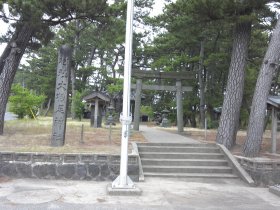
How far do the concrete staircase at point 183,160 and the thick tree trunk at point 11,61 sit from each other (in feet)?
18.9

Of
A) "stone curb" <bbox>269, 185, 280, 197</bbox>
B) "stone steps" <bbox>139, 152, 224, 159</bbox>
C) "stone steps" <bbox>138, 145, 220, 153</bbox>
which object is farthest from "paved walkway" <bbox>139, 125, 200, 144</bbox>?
"stone curb" <bbox>269, 185, 280, 197</bbox>

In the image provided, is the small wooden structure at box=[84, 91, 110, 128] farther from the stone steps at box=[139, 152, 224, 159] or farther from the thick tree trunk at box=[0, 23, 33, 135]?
the stone steps at box=[139, 152, 224, 159]

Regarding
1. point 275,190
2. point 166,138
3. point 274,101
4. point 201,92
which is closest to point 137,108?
point 166,138

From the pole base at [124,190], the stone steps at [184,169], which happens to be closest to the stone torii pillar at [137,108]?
the stone steps at [184,169]

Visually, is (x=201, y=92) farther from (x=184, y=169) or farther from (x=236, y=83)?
(x=184, y=169)

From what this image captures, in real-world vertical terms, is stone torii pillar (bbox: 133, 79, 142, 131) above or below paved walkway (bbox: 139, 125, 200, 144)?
above

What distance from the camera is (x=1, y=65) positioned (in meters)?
14.0

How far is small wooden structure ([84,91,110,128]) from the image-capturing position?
64.0 ft

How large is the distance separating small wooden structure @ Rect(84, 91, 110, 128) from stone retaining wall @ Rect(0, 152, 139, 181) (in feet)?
35.1

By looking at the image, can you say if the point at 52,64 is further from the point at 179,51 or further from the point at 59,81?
the point at 59,81

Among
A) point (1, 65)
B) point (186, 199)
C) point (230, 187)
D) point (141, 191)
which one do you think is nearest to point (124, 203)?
point (141, 191)

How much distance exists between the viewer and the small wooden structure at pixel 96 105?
19.5 meters

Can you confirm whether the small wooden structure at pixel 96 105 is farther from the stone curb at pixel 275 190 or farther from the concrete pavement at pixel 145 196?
the stone curb at pixel 275 190

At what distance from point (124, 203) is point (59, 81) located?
16.6ft
